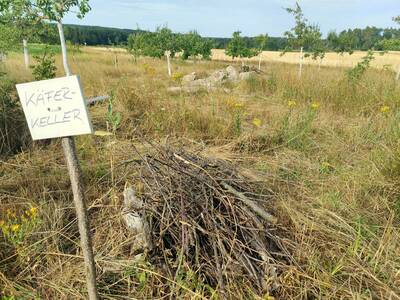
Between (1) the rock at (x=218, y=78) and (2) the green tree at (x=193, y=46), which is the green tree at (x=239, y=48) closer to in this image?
(2) the green tree at (x=193, y=46)

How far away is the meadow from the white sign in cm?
85

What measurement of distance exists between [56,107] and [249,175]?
1594mm

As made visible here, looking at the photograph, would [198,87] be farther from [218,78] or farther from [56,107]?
[56,107]

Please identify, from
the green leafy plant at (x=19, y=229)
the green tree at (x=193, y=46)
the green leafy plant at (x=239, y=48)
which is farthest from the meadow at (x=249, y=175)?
the green tree at (x=193, y=46)

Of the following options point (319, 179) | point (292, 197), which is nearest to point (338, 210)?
point (292, 197)

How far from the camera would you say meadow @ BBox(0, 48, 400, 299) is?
1.89m

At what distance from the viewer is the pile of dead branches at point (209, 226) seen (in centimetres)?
189

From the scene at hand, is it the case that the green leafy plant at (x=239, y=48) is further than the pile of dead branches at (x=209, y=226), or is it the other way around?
the green leafy plant at (x=239, y=48)

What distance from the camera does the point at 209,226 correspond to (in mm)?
2012

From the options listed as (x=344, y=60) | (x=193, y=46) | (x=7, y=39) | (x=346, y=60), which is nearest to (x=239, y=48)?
(x=193, y=46)

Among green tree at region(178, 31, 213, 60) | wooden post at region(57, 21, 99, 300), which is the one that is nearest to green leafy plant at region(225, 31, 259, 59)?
green tree at region(178, 31, 213, 60)

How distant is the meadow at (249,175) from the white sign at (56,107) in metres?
0.85

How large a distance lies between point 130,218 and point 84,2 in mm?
1309

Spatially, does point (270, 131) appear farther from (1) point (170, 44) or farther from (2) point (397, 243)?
(1) point (170, 44)
